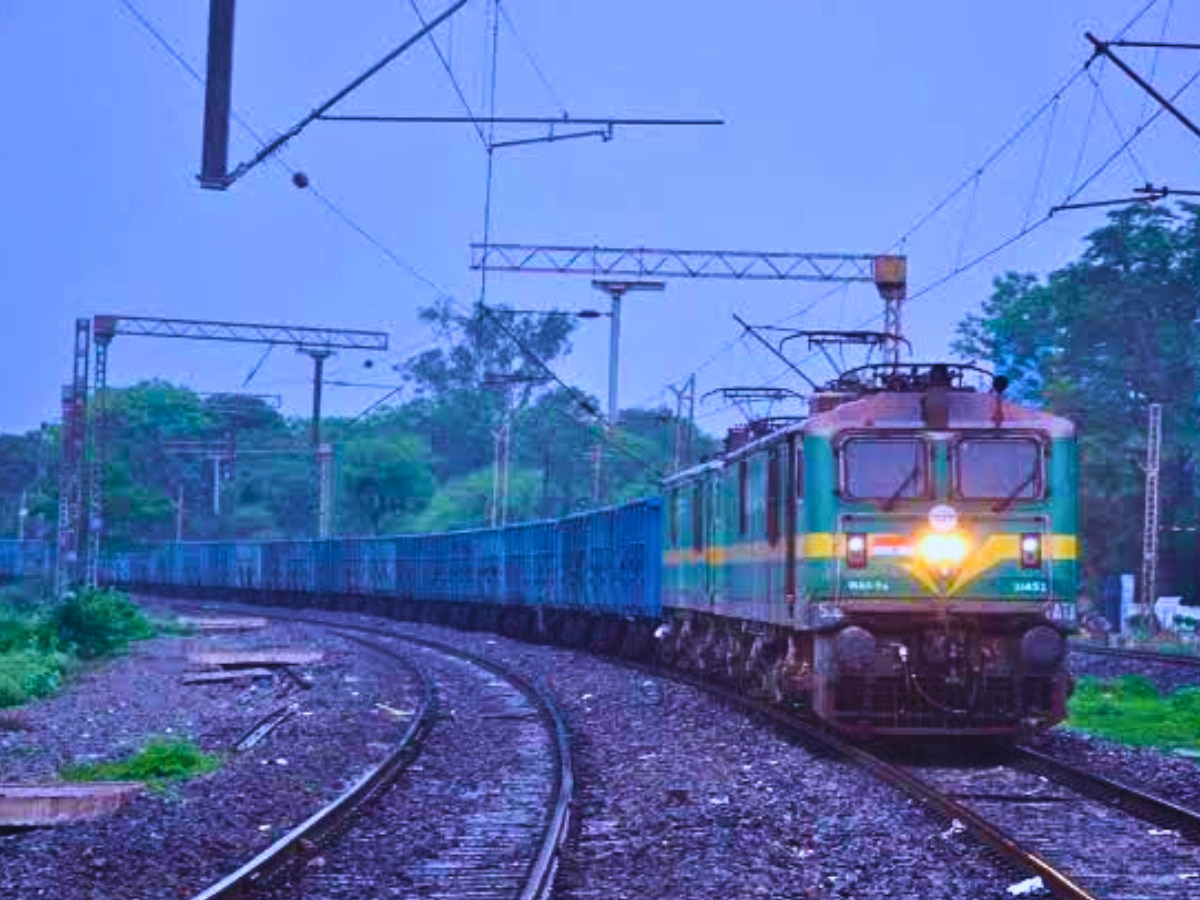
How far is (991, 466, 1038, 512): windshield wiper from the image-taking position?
18.0 meters

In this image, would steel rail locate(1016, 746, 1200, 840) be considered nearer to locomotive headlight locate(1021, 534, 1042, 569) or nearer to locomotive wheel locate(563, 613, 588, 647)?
locomotive headlight locate(1021, 534, 1042, 569)

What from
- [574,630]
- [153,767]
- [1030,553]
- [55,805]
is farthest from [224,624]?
[55,805]

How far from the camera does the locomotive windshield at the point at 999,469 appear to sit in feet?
59.1

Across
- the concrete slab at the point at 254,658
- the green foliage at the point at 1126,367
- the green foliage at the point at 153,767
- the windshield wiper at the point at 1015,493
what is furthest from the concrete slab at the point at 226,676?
the green foliage at the point at 1126,367

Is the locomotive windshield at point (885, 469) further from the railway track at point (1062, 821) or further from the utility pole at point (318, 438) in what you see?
the utility pole at point (318, 438)

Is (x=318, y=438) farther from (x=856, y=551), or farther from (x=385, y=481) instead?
(x=856, y=551)

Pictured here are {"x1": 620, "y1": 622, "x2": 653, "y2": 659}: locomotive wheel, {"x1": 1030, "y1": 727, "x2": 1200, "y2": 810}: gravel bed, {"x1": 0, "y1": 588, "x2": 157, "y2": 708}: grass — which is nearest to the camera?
{"x1": 1030, "y1": 727, "x2": 1200, "y2": 810}: gravel bed

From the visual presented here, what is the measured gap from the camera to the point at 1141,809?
46.2 ft

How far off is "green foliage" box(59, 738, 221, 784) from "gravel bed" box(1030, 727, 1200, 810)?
7.40m

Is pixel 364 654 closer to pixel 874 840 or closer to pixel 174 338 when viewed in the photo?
pixel 174 338

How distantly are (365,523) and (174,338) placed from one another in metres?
43.2

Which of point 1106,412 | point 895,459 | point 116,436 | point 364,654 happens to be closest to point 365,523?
point 116,436

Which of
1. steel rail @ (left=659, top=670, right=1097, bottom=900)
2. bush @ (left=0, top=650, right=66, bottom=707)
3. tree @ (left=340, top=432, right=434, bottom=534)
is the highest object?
tree @ (left=340, top=432, right=434, bottom=534)

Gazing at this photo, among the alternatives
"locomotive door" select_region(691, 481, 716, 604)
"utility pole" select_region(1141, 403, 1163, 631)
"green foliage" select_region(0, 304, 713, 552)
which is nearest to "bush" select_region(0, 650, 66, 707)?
"locomotive door" select_region(691, 481, 716, 604)
